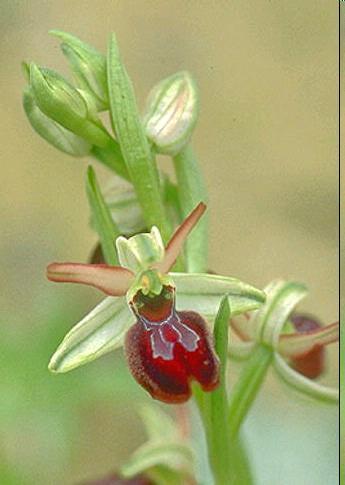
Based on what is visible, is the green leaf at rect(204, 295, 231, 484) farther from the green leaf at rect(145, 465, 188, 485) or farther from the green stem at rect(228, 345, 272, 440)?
the green leaf at rect(145, 465, 188, 485)

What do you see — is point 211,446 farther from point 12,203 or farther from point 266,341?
point 12,203

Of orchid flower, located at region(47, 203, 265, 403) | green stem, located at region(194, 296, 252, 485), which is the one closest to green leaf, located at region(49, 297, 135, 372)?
orchid flower, located at region(47, 203, 265, 403)

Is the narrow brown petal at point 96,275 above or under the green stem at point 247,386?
above

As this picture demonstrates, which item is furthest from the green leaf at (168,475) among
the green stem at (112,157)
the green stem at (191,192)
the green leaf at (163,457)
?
the green stem at (112,157)

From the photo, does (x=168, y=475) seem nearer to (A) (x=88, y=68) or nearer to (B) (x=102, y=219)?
(B) (x=102, y=219)

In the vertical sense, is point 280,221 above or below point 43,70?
below

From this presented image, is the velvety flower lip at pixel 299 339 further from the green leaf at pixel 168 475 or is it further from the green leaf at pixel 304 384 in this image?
the green leaf at pixel 168 475

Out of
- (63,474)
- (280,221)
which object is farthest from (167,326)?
(280,221)
